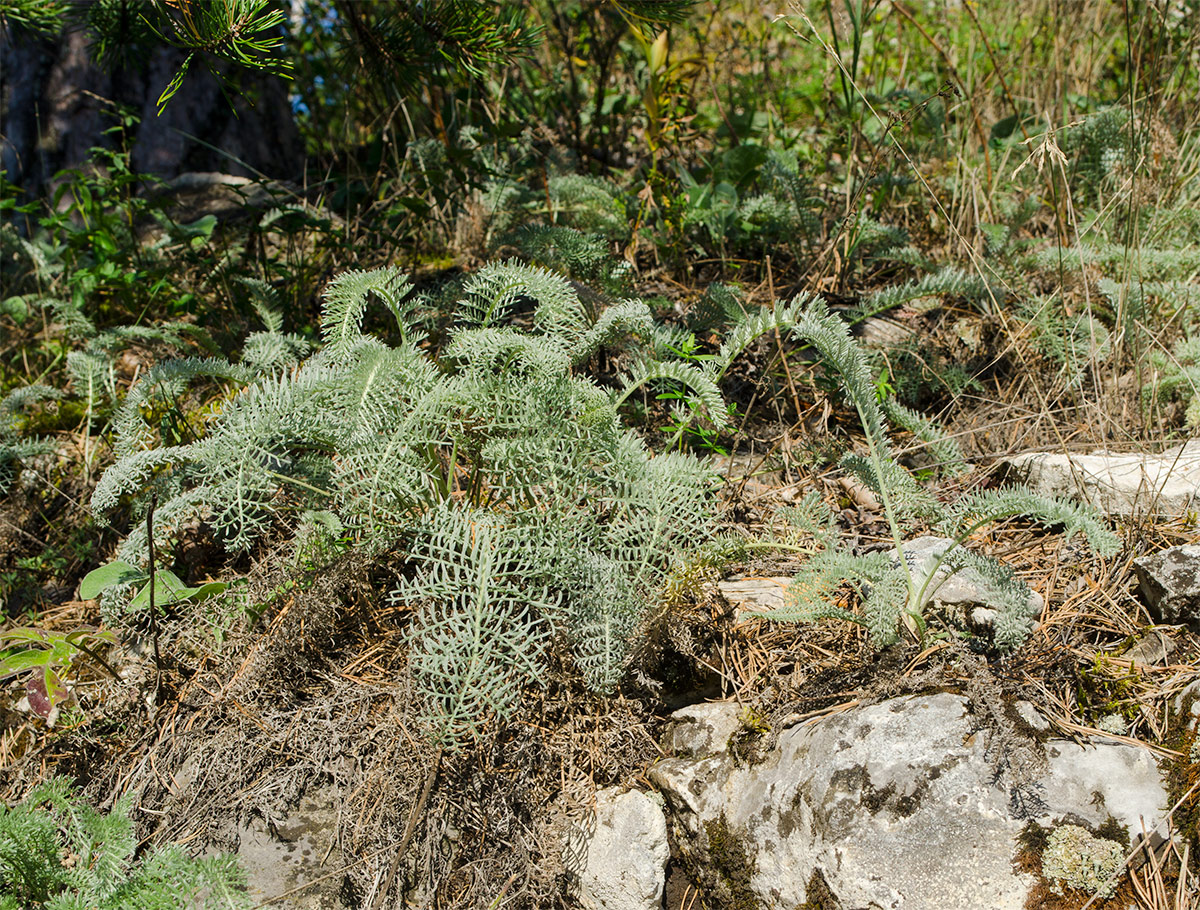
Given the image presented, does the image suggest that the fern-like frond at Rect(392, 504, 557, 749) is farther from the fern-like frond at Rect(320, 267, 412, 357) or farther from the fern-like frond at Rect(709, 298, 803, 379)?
the fern-like frond at Rect(709, 298, 803, 379)

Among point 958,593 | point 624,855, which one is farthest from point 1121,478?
point 624,855

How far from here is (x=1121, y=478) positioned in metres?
2.17

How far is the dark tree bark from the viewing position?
3.52 meters

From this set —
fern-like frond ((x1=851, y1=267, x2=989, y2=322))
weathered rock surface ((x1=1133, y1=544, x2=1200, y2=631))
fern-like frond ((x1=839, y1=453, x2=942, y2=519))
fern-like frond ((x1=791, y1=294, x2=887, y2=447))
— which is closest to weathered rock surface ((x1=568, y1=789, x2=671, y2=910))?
fern-like frond ((x1=839, y1=453, x2=942, y2=519))

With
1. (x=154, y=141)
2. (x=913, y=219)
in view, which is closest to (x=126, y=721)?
(x=154, y=141)

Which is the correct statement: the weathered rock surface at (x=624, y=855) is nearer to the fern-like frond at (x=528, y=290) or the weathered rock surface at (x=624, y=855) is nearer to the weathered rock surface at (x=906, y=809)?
the weathered rock surface at (x=906, y=809)

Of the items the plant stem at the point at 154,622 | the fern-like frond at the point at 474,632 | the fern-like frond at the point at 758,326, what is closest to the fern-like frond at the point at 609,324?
the fern-like frond at the point at 758,326

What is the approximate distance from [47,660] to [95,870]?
0.53 m

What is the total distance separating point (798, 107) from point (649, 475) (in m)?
2.99

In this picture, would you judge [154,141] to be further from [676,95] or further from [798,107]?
[798,107]

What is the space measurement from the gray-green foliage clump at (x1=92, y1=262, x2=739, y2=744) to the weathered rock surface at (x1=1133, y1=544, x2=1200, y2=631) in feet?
3.36

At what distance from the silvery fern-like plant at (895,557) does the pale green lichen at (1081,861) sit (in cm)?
39

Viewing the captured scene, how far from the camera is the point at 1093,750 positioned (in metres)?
1.61

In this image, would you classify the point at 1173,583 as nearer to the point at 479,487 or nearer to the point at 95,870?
the point at 479,487
